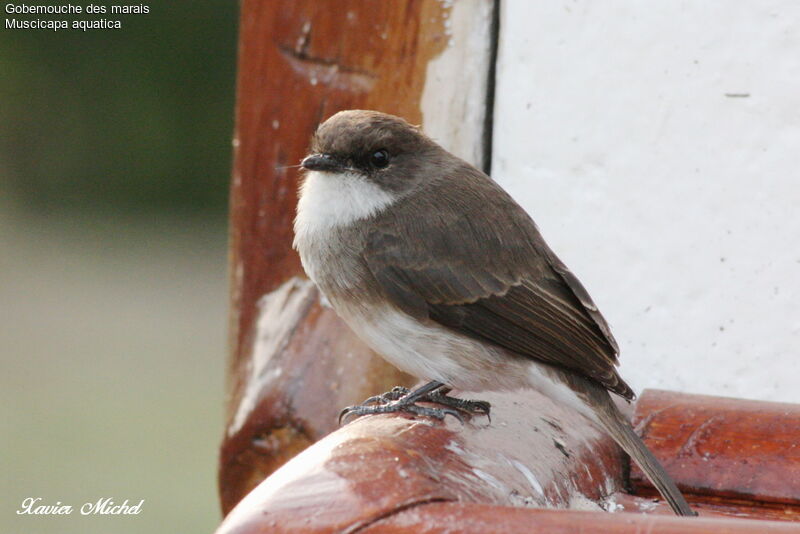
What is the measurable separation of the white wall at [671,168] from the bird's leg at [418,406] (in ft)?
2.49

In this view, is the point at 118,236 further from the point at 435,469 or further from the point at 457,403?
the point at 435,469

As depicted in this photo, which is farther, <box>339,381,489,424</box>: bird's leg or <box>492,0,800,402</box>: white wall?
<box>492,0,800,402</box>: white wall

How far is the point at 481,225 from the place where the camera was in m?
3.51

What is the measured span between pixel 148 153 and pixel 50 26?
69.5 inches

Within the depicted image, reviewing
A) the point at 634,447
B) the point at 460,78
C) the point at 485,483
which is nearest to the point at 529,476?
the point at 485,483

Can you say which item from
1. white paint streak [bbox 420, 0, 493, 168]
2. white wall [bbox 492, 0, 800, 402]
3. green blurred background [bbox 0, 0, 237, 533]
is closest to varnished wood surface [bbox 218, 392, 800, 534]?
white wall [bbox 492, 0, 800, 402]

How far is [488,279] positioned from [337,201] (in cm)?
49

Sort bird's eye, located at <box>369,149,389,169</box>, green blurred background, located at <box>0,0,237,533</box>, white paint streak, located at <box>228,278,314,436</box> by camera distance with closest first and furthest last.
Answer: bird's eye, located at <box>369,149,389,169</box>, white paint streak, located at <box>228,278,314,436</box>, green blurred background, located at <box>0,0,237,533</box>

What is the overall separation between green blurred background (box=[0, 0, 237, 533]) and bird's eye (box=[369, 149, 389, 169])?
19.2ft

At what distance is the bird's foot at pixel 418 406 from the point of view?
3.13 metres

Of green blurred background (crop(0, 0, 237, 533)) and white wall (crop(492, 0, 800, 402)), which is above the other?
white wall (crop(492, 0, 800, 402))

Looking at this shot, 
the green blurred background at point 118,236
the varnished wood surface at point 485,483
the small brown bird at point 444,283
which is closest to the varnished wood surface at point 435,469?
the varnished wood surface at point 485,483

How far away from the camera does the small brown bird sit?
3.39 m

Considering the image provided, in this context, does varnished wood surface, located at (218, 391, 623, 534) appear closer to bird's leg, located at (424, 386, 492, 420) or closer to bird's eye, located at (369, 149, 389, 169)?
bird's leg, located at (424, 386, 492, 420)
